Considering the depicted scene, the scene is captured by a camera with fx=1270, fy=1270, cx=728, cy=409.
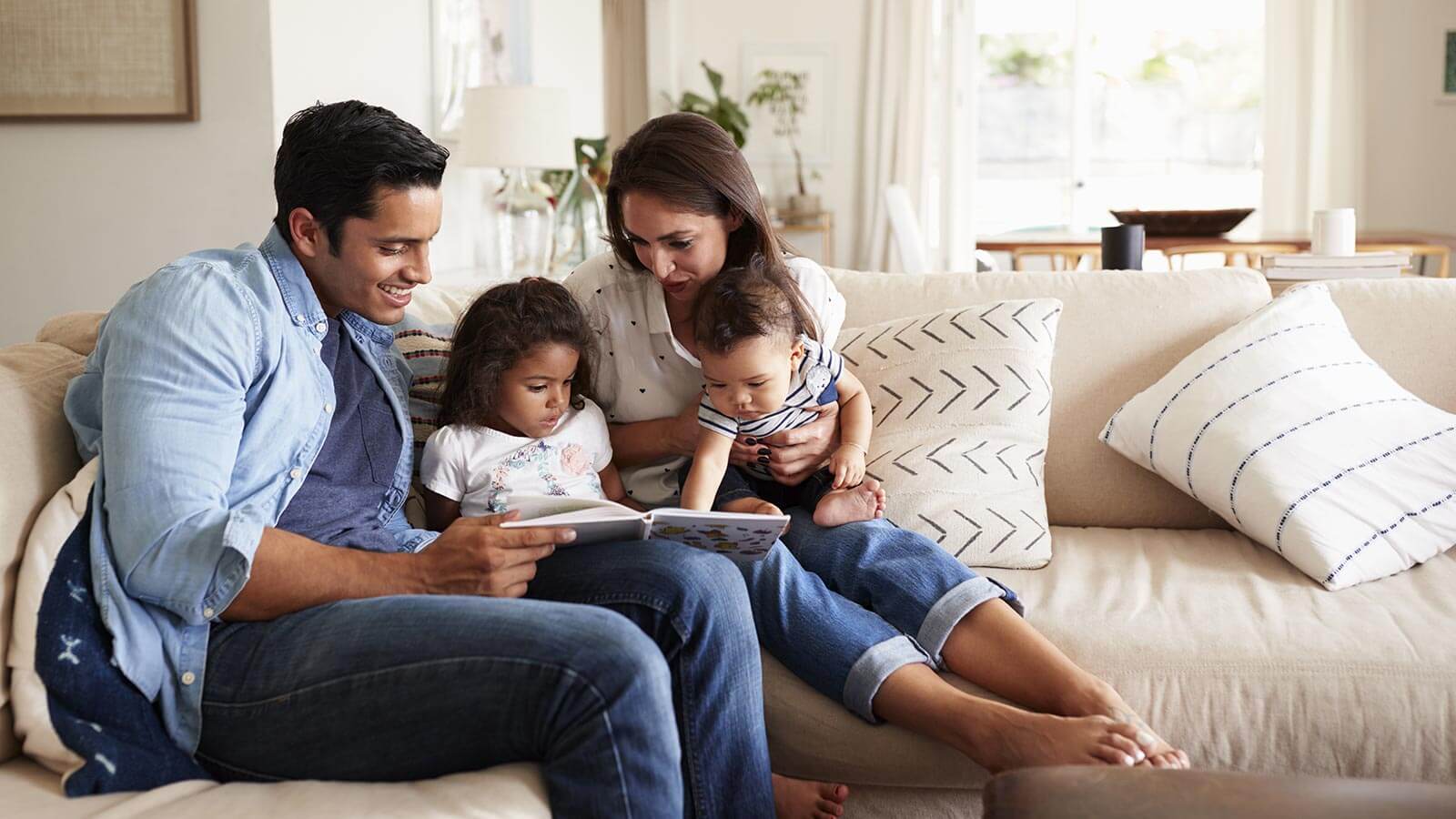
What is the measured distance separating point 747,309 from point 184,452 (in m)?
0.79

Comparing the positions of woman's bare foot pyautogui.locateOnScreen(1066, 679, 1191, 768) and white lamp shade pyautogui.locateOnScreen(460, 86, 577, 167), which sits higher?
white lamp shade pyautogui.locateOnScreen(460, 86, 577, 167)

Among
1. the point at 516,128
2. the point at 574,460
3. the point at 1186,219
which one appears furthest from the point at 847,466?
the point at 1186,219

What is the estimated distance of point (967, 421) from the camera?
6.91ft

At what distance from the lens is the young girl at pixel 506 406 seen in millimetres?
1804

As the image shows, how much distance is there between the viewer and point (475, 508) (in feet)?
5.98

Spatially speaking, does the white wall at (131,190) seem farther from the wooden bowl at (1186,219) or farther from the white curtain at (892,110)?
the white curtain at (892,110)

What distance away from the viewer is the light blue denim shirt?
1.36m

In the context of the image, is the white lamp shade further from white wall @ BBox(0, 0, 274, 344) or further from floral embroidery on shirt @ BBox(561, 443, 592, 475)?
floral embroidery on shirt @ BBox(561, 443, 592, 475)

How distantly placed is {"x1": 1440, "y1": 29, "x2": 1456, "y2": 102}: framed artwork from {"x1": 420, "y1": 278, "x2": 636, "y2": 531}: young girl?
6764 mm

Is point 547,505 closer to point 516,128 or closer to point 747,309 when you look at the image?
point 747,309

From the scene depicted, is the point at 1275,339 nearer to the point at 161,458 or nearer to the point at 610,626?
the point at 610,626

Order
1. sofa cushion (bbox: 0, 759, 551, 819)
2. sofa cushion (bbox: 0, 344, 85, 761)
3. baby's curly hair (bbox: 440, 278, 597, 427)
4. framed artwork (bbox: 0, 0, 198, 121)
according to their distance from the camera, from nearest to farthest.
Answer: sofa cushion (bbox: 0, 759, 551, 819)
sofa cushion (bbox: 0, 344, 85, 761)
baby's curly hair (bbox: 440, 278, 597, 427)
framed artwork (bbox: 0, 0, 198, 121)

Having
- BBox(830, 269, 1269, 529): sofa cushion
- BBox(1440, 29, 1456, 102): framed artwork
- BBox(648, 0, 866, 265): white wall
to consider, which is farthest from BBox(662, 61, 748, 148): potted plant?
BBox(830, 269, 1269, 529): sofa cushion

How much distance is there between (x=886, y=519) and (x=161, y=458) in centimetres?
102
